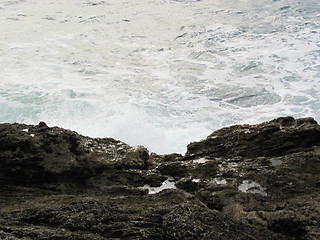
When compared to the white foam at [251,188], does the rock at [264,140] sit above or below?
above

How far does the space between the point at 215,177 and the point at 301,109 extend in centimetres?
1255

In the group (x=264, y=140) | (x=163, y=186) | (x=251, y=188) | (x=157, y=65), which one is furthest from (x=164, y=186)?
(x=157, y=65)

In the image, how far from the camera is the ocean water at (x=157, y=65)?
16922mm

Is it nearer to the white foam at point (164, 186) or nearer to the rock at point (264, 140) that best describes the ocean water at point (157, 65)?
the rock at point (264, 140)

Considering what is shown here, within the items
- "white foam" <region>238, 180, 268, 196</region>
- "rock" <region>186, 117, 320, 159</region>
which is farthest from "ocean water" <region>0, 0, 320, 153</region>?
"white foam" <region>238, 180, 268, 196</region>

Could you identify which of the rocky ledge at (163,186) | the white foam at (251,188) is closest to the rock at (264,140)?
the rocky ledge at (163,186)

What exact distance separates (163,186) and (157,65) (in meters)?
17.8

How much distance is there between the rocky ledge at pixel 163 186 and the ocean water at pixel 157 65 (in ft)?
25.4

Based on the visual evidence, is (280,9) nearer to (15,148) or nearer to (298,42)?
(298,42)

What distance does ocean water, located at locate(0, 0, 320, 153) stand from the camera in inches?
666

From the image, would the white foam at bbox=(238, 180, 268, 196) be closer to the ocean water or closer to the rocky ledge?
the rocky ledge

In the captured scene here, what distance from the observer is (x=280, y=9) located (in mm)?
33531

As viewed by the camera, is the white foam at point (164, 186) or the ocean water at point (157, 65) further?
the ocean water at point (157, 65)

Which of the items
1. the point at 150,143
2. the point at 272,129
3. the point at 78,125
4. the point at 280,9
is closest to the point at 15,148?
the point at 272,129
